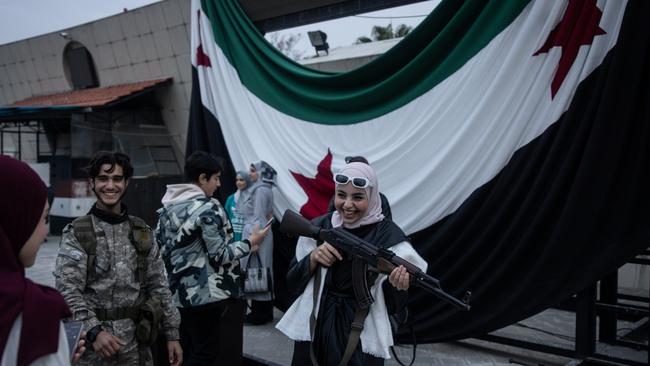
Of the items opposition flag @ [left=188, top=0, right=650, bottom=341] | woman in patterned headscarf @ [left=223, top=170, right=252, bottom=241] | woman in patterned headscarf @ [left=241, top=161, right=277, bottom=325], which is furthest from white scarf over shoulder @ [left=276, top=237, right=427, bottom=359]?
woman in patterned headscarf @ [left=223, top=170, right=252, bottom=241]

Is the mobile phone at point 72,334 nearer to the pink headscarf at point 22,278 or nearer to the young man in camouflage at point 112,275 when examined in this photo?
the pink headscarf at point 22,278

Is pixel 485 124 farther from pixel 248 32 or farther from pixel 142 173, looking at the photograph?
pixel 142 173

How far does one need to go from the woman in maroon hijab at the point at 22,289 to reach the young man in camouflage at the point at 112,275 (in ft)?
2.94

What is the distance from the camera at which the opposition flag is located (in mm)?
2744

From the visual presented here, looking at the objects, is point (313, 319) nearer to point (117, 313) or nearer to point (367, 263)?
point (367, 263)

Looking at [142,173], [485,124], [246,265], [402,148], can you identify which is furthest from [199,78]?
[142,173]

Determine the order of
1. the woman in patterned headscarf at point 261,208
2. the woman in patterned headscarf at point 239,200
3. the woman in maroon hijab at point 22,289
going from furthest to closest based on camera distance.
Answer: the woman in patterned headscarf at point 239,200 < the woman in patterned headscarf at point 261,208 < the woman in maroon hijab at point 22,289

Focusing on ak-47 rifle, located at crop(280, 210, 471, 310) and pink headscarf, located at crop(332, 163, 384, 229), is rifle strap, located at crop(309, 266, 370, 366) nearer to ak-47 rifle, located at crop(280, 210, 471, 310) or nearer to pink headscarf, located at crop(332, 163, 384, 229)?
ak-47 rifle, located at crop(280, 210, 471, 310)

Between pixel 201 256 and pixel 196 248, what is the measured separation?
2.0 inches

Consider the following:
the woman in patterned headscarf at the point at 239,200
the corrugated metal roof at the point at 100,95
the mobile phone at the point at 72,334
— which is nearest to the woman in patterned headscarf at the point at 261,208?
the woman in patterned headscarf at the point at 239,200

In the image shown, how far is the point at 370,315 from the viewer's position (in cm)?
204

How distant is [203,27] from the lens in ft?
16.4

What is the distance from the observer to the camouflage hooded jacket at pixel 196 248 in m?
2.55

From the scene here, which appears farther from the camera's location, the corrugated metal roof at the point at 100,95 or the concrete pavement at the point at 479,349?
the corrugated metal roof at the point at 100,95
